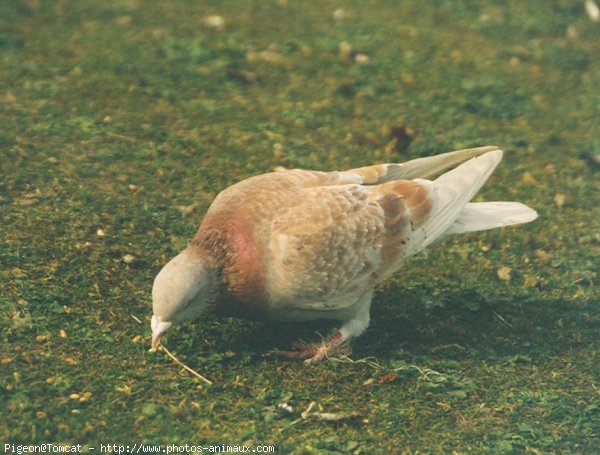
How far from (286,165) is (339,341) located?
201 centimetres

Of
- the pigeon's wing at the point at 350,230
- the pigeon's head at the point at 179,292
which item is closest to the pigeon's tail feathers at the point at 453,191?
the pigeon's wing at the point at 350,230

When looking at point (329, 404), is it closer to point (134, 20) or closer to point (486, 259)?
point (486, 259)

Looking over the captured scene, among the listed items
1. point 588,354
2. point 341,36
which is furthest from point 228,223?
point 341,36

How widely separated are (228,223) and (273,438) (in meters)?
1.10

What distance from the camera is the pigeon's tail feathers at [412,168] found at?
526 cm

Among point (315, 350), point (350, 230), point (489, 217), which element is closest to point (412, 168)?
point (489, 217)

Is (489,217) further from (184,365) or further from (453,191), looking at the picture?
(184,365)

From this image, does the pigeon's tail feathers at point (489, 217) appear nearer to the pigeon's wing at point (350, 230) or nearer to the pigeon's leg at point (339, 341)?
the pigeon's wing at point (350, 230)

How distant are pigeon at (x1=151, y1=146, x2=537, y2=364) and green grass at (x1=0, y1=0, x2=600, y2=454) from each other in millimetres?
272

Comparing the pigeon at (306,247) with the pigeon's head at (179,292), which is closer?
the pigeon's head at (179,292)

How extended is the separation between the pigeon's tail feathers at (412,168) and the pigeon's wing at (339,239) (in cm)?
14

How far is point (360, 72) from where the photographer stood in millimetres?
7984

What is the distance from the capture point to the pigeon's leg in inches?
190

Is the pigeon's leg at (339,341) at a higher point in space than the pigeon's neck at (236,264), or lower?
lower
